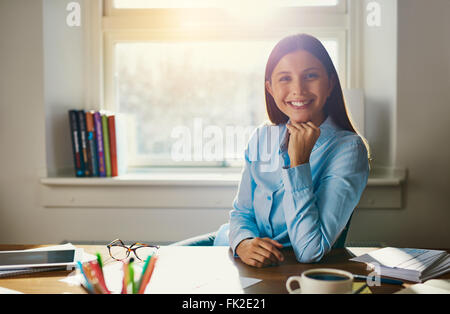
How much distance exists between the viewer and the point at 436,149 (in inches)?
69.2

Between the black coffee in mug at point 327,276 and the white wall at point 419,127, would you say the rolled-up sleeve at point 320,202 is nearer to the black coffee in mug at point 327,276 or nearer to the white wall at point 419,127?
the black coffee in mug at point 327,276

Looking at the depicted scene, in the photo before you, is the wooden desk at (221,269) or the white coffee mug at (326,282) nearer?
the white coffee mug at (326,282)

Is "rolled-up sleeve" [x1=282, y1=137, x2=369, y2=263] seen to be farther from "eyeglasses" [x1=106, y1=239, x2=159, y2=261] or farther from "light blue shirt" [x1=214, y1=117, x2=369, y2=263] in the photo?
"eyeglasses" [x1=106, y1=239, x2=159, y2=261]

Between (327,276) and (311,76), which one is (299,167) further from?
(327,276)

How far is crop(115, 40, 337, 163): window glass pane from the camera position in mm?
2051

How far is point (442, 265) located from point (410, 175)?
39.0 inches

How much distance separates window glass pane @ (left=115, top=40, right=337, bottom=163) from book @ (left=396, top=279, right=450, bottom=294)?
53.0 inches

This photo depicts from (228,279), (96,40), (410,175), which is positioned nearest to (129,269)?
(228,279)

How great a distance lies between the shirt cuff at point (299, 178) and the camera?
97 cm

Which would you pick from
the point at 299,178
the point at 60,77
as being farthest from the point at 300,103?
the point at 60,77

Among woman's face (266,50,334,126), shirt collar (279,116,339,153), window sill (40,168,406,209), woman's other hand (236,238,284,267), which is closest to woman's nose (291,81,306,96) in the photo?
woman's face (266,50,334,126)

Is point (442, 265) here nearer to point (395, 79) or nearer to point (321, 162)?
point (321, 162)

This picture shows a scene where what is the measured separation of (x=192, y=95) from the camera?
2.07 meters

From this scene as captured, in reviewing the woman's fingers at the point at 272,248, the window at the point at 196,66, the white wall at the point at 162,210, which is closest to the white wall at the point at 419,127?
the white wall at the point at 162,210
